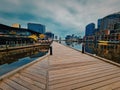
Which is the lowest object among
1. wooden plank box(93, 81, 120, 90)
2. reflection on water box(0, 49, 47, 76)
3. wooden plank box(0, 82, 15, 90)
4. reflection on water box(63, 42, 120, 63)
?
reflection on water box(0, 49, 47, 76)

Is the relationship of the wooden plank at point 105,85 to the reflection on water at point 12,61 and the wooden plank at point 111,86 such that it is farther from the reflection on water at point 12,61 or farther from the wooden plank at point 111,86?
the reflection on water at point 12,61

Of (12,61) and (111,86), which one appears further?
(12,61)

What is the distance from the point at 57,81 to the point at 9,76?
2.24 meters

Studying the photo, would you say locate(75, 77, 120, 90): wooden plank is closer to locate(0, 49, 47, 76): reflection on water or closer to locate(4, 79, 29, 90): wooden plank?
locate(4, 79, 29, 90): wooden plank

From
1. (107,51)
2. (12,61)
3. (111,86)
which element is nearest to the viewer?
(111,86)

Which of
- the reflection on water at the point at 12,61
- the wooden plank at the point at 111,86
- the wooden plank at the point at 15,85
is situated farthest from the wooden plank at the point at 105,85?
the reflection on water at the point at 12,61

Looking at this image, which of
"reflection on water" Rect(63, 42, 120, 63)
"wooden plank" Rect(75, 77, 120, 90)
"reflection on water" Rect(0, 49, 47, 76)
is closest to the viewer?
"wooden plank" Rect(75, 77, 120, 90)

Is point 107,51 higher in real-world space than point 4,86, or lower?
lower

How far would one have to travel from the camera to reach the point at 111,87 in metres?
3.61

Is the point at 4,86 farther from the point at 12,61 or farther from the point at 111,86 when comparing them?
the point at 12,61

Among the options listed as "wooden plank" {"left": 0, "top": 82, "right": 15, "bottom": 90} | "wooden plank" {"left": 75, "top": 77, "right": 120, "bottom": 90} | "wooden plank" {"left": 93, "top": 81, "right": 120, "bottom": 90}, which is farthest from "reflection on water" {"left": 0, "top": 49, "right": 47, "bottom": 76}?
"wooden plank" {"left": 93, "top": 81, "right": 120, "bottom": 90}

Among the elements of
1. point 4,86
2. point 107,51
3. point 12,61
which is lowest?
point 12,61

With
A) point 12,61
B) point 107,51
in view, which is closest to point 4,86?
point 12,61

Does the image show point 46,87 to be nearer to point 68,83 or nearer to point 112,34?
point 68,83
